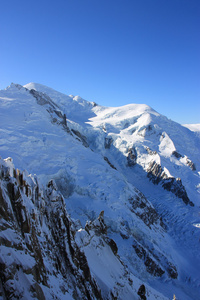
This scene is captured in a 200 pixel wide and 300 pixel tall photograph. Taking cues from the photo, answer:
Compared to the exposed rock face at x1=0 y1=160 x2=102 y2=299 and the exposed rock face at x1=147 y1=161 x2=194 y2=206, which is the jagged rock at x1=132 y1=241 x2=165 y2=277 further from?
the exposed rock face at x1=147 y1=161 x2=194 y2=206

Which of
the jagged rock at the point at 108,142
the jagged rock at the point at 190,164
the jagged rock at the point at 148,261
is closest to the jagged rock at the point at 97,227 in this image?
the jagged rock at the point at 148,261

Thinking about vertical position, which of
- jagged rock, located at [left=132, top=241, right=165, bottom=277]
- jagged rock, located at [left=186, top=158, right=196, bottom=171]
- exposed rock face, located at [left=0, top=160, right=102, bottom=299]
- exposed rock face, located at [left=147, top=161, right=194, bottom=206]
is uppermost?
jagged rock, located at [left=186, top=158, right=196, bottom=171]

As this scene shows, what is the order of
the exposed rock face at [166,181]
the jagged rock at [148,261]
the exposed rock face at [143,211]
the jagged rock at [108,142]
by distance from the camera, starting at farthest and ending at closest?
the jagged rock at [108,142] < the exposed rock face at [166,181] < the exposed rock face at [143,211] < the jagged rock at [148,261]

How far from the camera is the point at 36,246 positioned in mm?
10281

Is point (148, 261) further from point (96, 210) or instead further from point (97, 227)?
point (97, 227)

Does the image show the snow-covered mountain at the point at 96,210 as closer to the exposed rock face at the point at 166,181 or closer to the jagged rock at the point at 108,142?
the exposed rock face at the point at 166,181

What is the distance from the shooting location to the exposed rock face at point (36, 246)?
790 cm

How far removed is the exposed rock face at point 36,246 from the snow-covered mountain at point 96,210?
0.17 feet

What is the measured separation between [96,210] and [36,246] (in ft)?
63.6

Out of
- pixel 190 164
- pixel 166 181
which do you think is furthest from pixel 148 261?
pixel 190 164

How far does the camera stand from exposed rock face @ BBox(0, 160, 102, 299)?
7900 mm

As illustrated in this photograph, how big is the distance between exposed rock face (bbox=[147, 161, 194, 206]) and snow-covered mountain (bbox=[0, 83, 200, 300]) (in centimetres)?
29

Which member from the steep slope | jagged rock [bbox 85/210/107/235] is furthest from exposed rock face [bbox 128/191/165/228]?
the steep slope

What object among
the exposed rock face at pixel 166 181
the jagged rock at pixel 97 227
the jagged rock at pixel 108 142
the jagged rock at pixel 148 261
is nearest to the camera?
the jagged rock at pixel 97 227
